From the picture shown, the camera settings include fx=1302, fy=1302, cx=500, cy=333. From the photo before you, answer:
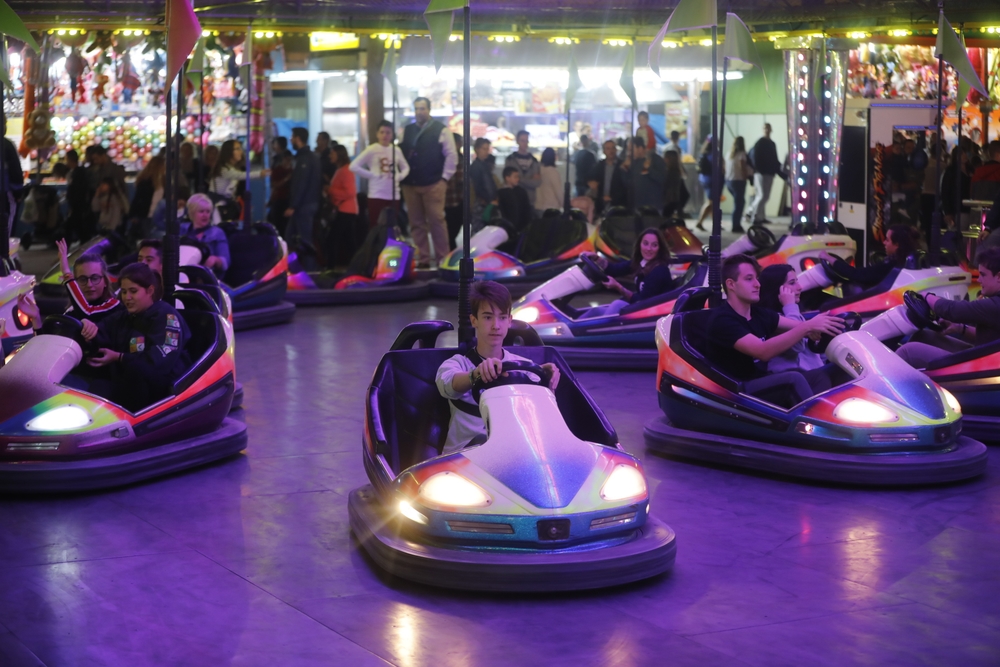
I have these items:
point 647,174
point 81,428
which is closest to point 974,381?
point 81,428

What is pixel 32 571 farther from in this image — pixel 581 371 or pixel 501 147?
pixel 501 147

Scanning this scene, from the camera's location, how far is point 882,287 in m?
6.73

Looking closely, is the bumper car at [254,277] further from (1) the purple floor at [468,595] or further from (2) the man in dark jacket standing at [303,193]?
(1) the purple floor at [468,595]

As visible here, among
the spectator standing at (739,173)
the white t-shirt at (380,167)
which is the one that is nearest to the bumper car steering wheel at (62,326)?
the white t-shirt at (380,167)

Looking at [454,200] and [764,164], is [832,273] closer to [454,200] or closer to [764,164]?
[454,200]

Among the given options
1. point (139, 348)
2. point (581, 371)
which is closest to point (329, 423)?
point (139, 348)

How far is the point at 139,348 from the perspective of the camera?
434cm

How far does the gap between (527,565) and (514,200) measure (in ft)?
25.9

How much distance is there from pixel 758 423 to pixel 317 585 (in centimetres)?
175

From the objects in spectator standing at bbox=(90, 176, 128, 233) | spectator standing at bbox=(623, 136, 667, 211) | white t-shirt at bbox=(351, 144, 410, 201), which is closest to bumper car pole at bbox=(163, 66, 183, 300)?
white t-shirt at bbox=(351, 144, 410, 201)

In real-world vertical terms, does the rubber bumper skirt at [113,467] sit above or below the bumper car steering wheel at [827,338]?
below

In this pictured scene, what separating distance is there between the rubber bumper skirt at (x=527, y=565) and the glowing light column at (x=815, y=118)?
773 centimetres

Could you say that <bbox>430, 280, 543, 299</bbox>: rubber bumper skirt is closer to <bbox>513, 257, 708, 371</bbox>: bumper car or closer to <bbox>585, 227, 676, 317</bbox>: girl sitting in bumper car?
<bbox>513, 257, 708, 371</bbox>: bumper car

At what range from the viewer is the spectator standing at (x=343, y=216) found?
10172 millimetres
